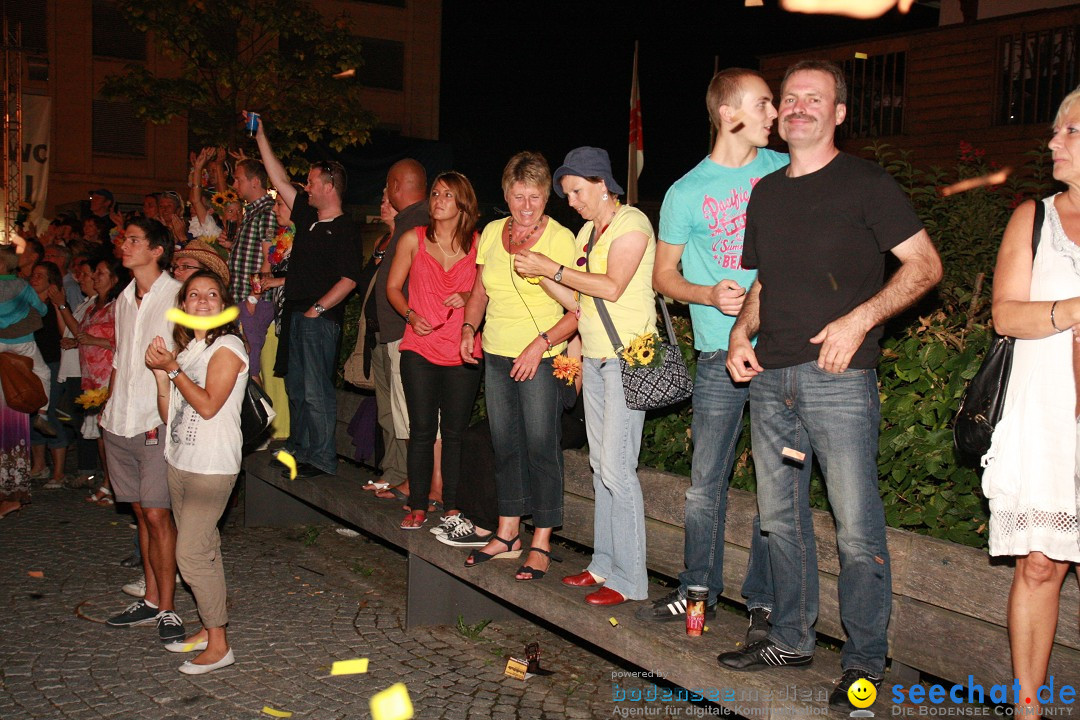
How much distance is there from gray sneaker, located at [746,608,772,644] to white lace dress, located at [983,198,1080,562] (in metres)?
1.02

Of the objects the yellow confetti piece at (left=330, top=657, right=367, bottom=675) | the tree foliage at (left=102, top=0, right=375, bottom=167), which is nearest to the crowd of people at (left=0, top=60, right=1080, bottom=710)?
the yellow confetti piece at (left=330, top=657, right=367, bottom=675)

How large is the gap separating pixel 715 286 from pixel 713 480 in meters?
0.83

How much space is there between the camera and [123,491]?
5574mm

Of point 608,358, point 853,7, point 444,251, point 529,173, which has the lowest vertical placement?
point 608,358

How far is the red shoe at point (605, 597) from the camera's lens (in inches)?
176

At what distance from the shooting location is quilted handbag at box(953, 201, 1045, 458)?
327 centimetres

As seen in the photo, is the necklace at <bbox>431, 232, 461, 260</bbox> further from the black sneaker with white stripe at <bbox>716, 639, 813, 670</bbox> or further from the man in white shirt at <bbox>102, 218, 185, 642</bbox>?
the black sneaker with white stripe at <bbox>716, 639, 813, 670</bbox>

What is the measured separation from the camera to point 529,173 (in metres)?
5.07

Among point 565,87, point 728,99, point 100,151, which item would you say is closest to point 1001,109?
point 728,99

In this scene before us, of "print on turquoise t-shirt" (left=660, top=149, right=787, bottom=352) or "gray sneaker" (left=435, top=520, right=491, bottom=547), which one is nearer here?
"print on turquoise t-shirt" (left=660, top=149, right=787, bottom=352)

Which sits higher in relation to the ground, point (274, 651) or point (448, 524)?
point (448, 524)

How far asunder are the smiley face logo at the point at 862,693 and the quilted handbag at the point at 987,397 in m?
0.87


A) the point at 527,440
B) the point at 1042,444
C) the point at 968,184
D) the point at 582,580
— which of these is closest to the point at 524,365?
the point at 527,440

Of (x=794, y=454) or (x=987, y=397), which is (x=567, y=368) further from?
(x=987, y=397)
